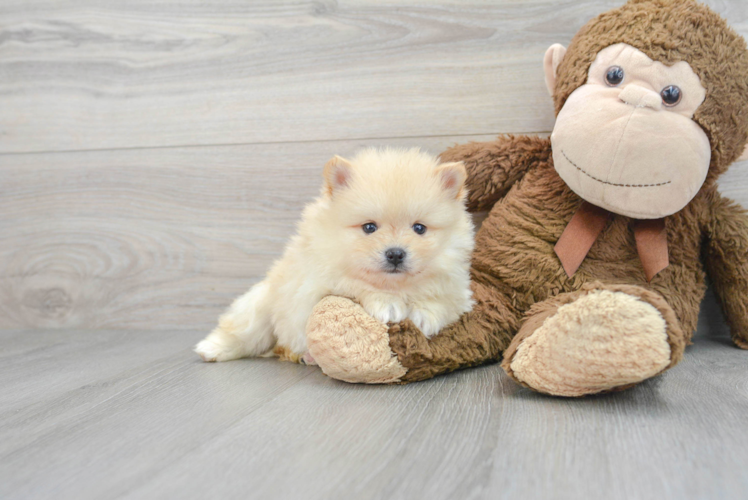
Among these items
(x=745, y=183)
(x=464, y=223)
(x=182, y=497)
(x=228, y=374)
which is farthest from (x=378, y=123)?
(x=182, y=497)

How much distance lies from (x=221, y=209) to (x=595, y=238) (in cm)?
84

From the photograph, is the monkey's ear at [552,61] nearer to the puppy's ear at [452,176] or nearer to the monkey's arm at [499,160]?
the monkey's arm at [499,160]

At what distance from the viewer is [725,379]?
0.86m

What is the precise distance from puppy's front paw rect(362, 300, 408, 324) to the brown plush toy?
0.02 metres

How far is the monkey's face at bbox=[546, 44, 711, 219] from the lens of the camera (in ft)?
2.78

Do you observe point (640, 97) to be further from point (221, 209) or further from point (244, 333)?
point (221, 209)

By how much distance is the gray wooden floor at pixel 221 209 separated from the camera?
67 cm

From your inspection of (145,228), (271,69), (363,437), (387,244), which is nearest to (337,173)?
(387,244)

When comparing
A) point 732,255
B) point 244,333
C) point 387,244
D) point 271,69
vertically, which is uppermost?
point 271,69

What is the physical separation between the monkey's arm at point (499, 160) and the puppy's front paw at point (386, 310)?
34cm

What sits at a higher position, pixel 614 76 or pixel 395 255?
pixel 614 76

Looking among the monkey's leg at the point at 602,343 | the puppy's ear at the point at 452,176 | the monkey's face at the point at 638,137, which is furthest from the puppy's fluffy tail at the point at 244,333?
the monkey's face at the point at 638,137

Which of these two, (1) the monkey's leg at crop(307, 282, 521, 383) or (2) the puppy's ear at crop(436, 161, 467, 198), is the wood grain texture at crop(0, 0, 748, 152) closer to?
(2) the puppy's ear at crop(436, 161, 467, 198)

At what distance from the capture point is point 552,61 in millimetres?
1040
